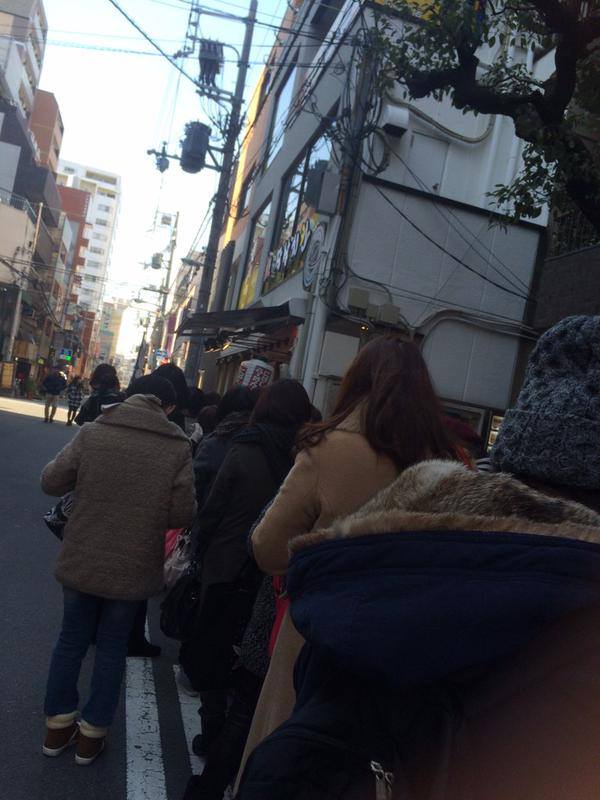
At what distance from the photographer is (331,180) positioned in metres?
10.1

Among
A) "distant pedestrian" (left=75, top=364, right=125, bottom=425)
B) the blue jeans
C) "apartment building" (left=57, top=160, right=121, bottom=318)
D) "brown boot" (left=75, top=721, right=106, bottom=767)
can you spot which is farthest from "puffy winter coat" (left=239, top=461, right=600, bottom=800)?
"apartment building" (left=57, top=160, right=121, bottom=318)

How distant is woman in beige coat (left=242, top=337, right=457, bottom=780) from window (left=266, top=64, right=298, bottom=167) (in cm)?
1652

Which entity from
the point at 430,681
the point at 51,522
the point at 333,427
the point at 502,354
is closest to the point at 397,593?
the point at 430,681

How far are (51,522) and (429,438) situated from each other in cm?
214

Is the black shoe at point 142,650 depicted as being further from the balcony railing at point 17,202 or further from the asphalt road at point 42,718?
the balcony railing at point 17,202

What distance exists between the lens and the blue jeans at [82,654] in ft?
10.3

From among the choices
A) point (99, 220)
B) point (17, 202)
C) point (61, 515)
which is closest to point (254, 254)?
point (61, 515)

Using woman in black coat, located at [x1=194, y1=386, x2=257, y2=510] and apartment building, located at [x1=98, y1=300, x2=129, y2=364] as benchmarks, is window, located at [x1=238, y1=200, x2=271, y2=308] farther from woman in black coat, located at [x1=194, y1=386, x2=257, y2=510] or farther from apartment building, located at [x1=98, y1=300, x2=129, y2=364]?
apartment building, located at [x1=98, y1=300, x2=129, y2=364]

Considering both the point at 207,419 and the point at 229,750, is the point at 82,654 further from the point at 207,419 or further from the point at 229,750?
the point at 207,419

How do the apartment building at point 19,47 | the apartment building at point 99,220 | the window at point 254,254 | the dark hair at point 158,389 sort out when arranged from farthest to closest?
the apartment building at point 99,220 < the apartment building at point 19,47 < the window at point 254,254 < the dark hair at point 158,389

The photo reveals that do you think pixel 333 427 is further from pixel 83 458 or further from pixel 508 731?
pixel 83 458

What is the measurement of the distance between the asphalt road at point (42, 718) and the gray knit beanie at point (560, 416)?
8.56 feet

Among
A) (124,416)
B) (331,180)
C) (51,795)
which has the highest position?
(331,180)

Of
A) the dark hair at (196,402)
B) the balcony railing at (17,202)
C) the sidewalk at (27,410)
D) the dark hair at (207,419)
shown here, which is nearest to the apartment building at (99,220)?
the balcony railing at (17,202)
